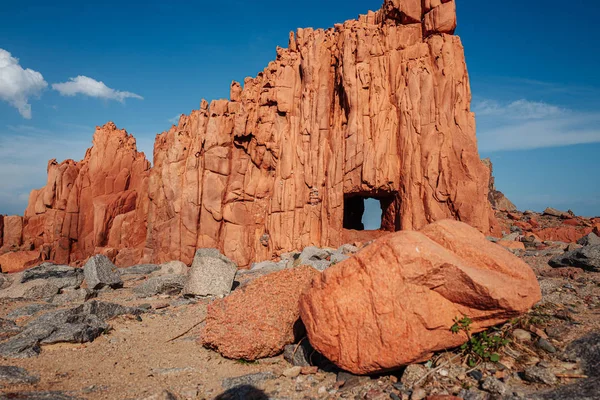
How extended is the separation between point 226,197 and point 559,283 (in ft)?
63.5

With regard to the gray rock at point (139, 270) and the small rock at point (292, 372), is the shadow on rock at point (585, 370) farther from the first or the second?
the gray rock at point (139, 270)

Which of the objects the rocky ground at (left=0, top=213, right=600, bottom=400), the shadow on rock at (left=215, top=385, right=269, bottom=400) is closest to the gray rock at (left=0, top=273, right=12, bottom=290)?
the rocky ground at (left=0, top=213, right=600, bottom=400)

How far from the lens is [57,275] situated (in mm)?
14516

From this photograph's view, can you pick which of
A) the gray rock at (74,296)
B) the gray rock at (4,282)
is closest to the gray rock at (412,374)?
the gray rock at (74,296)

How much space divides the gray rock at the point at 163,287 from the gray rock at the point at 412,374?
8534 mm

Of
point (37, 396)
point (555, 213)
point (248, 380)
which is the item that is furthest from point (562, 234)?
point (37, 396)

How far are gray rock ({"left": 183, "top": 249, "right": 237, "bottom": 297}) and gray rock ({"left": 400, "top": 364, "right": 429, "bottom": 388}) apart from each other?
6.91 m

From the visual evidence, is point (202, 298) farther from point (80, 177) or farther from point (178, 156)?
point (80, 177)

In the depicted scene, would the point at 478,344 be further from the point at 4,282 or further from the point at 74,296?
the point at 4,282

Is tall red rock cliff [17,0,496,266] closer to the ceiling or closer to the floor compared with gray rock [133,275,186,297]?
closer to the ceiling

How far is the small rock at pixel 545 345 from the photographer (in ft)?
15.1

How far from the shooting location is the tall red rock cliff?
18547 millimetres

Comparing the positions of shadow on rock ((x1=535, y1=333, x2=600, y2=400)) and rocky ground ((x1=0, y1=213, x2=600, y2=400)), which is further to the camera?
rocky ground ((x1=0, y1=213, x2=600, y2=400))

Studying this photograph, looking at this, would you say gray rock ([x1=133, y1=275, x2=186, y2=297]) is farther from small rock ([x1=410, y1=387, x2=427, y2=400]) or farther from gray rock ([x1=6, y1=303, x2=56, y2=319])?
small rock ([x1=410, y1=387, x2=427, y2=400])
